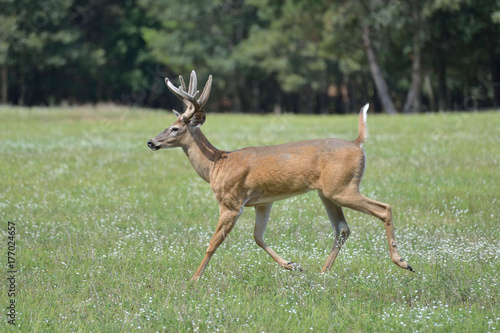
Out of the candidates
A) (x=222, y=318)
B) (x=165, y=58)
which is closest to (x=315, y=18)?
(x=165, y=58)

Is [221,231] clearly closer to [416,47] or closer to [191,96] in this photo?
[191,96]

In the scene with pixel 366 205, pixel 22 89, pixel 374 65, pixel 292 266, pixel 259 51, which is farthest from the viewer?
pixel 22 89

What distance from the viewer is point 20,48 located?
45438mm

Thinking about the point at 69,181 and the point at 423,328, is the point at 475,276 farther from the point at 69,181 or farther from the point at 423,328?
the point at 69,181

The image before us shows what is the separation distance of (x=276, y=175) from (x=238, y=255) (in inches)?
42.3

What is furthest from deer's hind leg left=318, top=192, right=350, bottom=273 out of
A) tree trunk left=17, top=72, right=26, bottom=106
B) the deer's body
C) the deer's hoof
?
tree trunk left=17, top=72, right=26, bottom=106

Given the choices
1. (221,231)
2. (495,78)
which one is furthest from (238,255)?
(495,78)

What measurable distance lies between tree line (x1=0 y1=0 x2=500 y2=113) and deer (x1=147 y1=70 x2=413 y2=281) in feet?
81.6

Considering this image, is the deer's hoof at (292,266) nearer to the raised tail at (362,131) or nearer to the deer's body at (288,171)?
the deer's body at (288,171)

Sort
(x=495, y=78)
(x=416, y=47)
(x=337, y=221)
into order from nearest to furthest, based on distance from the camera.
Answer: (x=337, y=221), (x=416, y=47), (x=495, y=78)

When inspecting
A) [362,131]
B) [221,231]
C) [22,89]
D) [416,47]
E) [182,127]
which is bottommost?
[22,89]

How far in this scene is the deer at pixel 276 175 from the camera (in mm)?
6254

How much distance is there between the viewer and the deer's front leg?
627 centimetres

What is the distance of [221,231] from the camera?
21.0 ft
